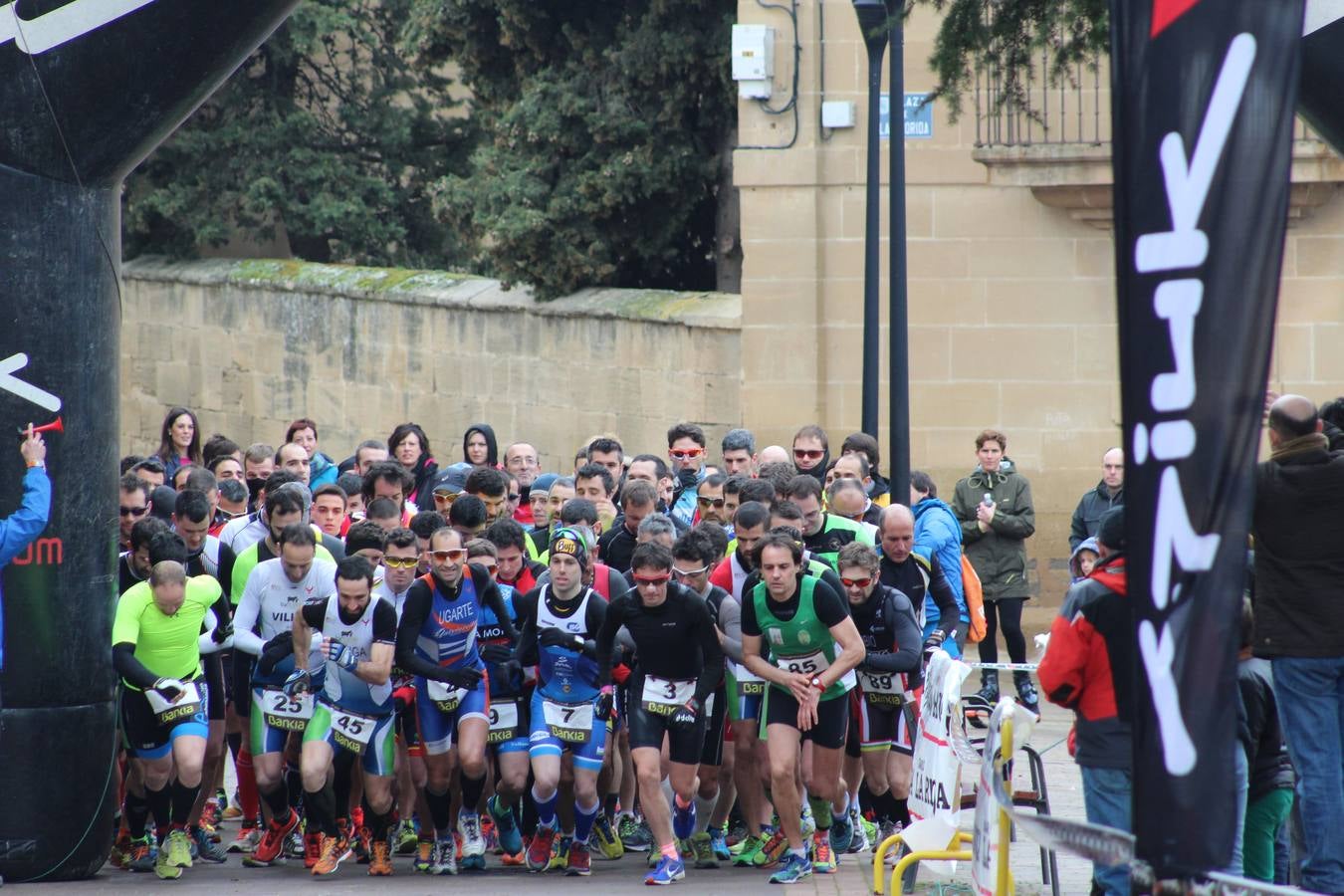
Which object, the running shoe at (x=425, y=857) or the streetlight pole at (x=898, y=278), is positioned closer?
the running shoe at (x=425, y=857)

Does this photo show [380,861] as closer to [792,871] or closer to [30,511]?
[792,871]

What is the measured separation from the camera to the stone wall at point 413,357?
55.4 ft

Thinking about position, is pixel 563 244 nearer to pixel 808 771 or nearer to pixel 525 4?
pixel 525 4

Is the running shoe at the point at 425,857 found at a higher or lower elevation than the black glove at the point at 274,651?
lower

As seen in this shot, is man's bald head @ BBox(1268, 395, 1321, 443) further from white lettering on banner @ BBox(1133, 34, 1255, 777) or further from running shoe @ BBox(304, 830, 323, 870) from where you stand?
running shoe @ BBox(304, 830, 323, 870)

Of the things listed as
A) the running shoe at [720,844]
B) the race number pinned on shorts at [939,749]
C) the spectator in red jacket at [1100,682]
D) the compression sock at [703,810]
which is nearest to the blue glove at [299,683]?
the compression sock at [703,810]

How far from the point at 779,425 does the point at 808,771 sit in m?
7.12

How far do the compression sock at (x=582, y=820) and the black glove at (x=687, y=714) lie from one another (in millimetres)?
631

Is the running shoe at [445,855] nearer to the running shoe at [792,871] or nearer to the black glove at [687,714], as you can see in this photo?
the black glove at [687,714]

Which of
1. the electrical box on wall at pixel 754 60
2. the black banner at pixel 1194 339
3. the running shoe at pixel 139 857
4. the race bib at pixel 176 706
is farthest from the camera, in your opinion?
the electrical box on wall at pixel 754 60

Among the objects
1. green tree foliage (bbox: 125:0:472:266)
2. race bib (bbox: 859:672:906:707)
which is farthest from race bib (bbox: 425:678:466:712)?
green tree foliage (bbox: 125:0:472:266)

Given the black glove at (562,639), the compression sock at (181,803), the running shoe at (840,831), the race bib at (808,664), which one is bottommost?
the running shoe at (840,831)

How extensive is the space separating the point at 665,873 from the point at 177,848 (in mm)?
2223

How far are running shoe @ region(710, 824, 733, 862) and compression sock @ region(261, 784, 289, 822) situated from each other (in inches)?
80.2
